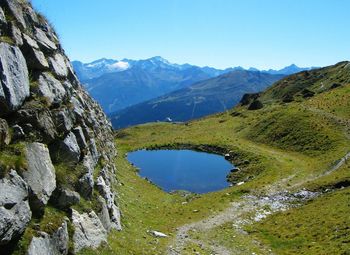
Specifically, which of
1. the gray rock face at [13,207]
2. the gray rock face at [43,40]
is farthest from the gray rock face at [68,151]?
the gray rock face at [43,40]

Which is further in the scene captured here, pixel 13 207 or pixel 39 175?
pixel 39 175

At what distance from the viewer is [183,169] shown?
80.2 metres

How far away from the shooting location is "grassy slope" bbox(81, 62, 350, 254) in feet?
110

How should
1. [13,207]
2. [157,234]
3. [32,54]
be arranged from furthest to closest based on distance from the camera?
[157,234]
[32,54]
[13,207]

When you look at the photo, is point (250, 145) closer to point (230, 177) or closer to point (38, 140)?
point (230, 177)

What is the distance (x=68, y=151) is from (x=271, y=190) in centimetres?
3365

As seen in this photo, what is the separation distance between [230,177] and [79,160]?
43.9 m

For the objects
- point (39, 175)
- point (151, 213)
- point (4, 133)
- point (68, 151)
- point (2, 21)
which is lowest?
point (151, 213)

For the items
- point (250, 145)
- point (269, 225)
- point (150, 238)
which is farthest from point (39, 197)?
point (250, 145)

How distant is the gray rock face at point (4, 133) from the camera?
65.8ft

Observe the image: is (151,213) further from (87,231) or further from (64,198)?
(64,198)

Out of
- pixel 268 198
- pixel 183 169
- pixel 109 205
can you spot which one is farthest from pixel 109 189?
pixel 183 169

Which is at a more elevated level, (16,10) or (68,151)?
(16,10)

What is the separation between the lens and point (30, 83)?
82.0 feet
